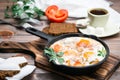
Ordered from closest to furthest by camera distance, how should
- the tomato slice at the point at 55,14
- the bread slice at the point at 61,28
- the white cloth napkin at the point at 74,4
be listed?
1. the bread slice at the point at 61,28
2. the tomato slice at the point at 55,14
3. the white cloth napkin at the point at 74,4

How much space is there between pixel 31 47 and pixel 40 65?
0.12 metres

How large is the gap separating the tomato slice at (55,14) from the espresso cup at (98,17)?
12cm

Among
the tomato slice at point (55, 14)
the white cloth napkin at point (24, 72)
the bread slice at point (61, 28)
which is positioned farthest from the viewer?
the tomato slice at point (55, 14)

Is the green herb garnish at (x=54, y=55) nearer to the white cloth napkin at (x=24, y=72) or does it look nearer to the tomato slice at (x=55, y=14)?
the white cloth napkin at (x=24, y=72)

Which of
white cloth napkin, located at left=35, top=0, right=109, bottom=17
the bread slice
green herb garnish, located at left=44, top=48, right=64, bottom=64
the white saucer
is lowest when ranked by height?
the white saucer

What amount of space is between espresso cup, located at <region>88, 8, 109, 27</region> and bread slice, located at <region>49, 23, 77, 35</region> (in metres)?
0.08

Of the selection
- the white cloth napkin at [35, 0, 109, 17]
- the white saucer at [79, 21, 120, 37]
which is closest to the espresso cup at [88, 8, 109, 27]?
the white saucer at [79, 21, 120, 37]

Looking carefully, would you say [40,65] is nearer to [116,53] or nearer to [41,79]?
[41,79]

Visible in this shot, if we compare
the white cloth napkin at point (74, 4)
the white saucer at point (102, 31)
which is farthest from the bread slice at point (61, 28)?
the white cloth napkin at point (74, 4)

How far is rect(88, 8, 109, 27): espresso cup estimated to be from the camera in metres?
1.21

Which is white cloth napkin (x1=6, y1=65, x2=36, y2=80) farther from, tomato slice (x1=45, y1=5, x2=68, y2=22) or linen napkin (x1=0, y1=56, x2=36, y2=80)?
tomato slice (x1=45, y1=5, x2=68, y2=22)

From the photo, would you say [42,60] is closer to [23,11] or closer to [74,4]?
[23,11]

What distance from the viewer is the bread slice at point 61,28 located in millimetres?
1183

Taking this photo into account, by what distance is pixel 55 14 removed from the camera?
1302mm
